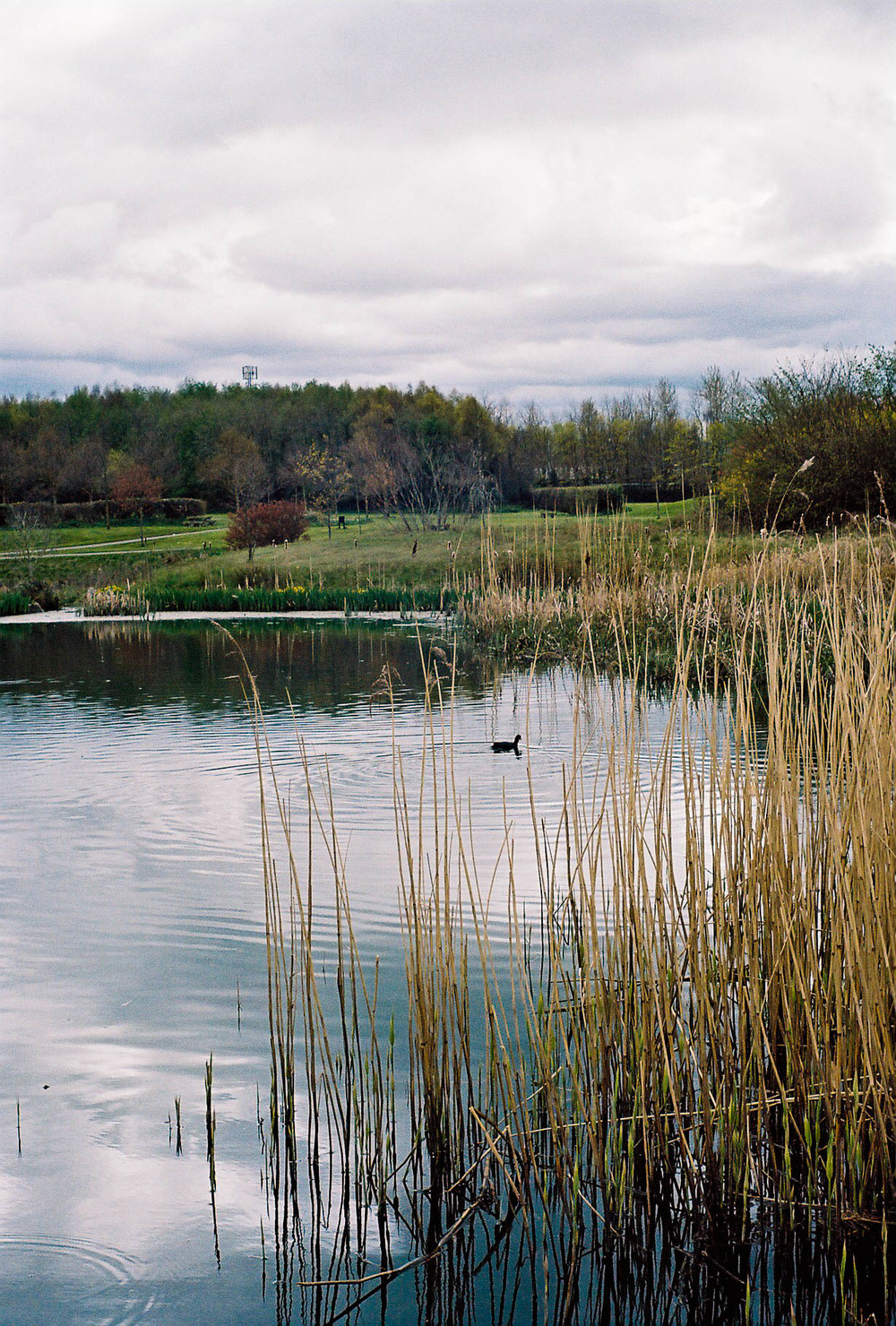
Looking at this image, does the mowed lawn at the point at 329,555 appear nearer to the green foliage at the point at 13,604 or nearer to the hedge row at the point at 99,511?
the green foliage at the point at 13,604

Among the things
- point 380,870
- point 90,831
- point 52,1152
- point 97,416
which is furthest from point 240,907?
point 97,416

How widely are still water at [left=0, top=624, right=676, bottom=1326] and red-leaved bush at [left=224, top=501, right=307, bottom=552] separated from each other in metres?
17.6

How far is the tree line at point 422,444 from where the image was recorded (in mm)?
22781

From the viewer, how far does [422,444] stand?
4541cm

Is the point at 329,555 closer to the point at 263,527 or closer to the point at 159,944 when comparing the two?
the point at 263,527

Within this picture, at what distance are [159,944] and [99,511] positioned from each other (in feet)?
135

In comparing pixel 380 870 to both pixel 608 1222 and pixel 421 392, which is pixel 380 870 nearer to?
pixel 608 1222

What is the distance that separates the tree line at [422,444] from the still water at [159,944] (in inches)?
535

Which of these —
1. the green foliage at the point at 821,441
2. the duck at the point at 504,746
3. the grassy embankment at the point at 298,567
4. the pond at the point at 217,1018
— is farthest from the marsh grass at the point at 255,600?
the duck at the point at 504,746

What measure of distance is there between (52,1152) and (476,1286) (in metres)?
1.18

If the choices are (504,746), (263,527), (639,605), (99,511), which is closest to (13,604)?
(263,527)

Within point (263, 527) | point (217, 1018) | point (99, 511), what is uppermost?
point (99, 511)

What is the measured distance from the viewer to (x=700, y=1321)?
7.42ft

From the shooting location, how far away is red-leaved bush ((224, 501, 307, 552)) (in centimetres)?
2847
